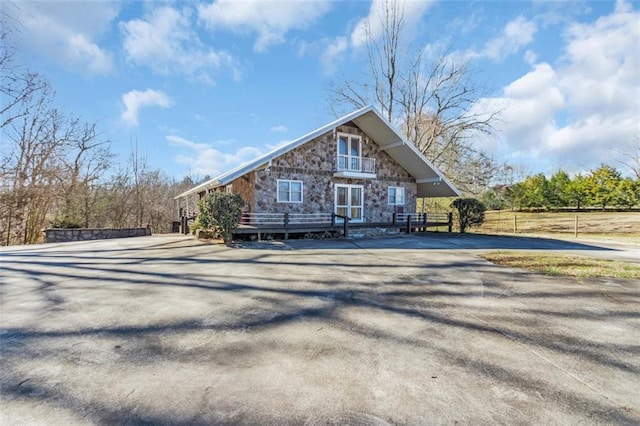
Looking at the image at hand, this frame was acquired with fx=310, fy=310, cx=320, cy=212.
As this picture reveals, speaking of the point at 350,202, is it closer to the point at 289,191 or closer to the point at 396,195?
the point at 396,195

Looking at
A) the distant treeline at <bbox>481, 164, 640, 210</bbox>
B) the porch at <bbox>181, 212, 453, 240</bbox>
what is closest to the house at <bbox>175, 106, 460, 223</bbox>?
the porch at <bbox>181, 212, 453, 240</bbox>

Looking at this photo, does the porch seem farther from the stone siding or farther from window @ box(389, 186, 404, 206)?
the stone siding

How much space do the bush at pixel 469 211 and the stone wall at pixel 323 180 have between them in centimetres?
260

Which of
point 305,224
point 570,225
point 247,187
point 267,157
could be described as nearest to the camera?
point 267,157

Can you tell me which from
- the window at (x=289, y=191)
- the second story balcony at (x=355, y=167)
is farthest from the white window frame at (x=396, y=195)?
the window at (x=289, y=191)

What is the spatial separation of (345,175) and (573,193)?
951 inches

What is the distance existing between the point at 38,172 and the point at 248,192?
12.5 metres

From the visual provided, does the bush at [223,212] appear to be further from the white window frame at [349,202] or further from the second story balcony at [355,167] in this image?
the second story balcony at [355,167]

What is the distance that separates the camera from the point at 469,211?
17.7 meters

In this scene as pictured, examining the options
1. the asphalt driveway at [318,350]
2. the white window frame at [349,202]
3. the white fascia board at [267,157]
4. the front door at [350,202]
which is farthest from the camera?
the front door at [350,202]

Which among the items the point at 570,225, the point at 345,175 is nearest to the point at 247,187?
the point at 345,175

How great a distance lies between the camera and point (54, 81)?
704 inches

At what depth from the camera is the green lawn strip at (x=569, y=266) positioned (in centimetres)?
646

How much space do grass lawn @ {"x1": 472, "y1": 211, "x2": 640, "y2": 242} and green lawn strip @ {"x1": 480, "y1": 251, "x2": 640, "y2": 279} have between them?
484 inches
